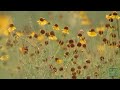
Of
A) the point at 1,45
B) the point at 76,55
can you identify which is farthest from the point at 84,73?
the point at 1,45

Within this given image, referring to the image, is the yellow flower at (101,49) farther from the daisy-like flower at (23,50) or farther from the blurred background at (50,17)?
the blurred background at (50,17)

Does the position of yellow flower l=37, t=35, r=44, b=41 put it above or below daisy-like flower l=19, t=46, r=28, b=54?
above

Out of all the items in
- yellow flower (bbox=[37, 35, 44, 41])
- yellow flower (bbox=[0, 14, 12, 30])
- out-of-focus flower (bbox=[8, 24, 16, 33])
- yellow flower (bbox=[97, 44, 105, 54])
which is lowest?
yellow flower (bbox=[97, 44, 105, 54])

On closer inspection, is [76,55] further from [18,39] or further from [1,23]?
[1,23]

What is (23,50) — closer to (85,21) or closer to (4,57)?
(4,57)

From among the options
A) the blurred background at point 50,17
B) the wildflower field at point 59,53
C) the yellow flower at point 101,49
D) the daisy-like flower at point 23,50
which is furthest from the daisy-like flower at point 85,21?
the daisy-like flower at point 23,50

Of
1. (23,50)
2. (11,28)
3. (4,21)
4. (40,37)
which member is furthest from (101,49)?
(4,21)

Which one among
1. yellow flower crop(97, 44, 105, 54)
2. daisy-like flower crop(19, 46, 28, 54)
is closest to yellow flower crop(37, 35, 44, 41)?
daisy-like flower crop(19, 46, 28, 54)

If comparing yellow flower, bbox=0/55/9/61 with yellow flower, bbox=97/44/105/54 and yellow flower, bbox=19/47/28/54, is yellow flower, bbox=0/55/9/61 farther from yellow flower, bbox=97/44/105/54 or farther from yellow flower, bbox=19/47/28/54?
yellow flower, bbox=97/44/105/54

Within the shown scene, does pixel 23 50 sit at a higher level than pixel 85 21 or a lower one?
lower
